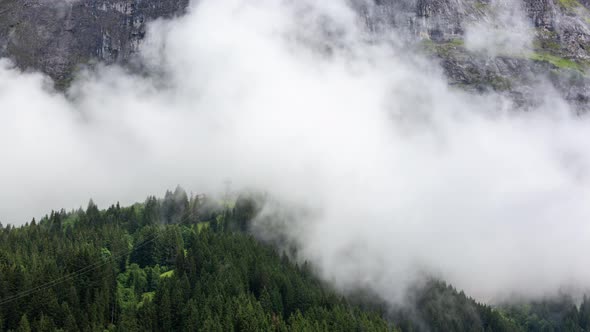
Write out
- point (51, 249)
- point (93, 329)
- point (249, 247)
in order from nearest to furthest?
point (93, 329) → point (51, 249) → point (249, 247)

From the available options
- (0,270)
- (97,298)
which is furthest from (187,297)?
(0,270)

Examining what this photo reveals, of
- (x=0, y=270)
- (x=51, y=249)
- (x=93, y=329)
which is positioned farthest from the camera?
(x=51, y=249)

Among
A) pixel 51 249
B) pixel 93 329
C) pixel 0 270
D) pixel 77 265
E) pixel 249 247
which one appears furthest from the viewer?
pixel 249 247

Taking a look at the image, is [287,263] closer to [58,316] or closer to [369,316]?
[369,316]

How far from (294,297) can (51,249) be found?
210 ft

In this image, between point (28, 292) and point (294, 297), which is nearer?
point (28, 292)

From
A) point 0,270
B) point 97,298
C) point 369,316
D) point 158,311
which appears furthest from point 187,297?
point 369,316

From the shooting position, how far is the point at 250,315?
120 meters

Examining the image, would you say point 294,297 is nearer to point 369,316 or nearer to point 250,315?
point 369,316

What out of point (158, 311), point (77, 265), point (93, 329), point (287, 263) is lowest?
point (93, 329)

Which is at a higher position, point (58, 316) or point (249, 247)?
point (249, 247)

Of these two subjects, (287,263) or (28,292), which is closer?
(28,292)

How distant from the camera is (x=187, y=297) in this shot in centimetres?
13325

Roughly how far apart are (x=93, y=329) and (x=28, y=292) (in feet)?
Result: 55.8
